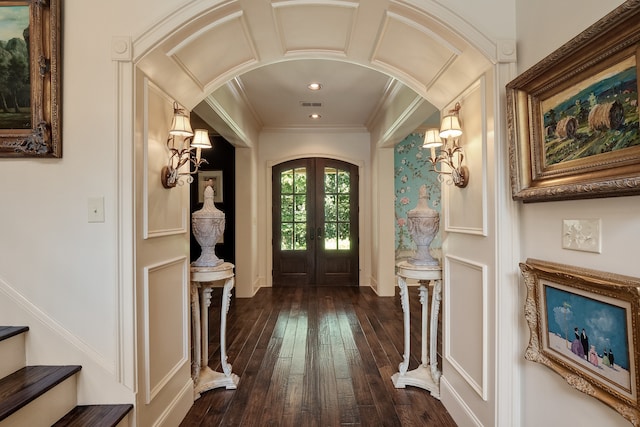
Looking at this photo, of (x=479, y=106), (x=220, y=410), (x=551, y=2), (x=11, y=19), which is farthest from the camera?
(x=220, y=410)

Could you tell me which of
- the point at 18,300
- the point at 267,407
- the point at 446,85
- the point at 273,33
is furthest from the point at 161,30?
the point at 267,407

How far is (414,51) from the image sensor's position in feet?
7.10

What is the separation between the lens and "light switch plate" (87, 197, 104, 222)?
1.75m

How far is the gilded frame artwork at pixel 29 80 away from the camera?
1.71m

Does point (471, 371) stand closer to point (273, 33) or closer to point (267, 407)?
point (267, 407)

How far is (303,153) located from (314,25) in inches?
157

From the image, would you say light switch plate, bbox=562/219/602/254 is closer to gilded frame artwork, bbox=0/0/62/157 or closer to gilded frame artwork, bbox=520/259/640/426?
gilded frame artwork, bbox=520/259/640/426

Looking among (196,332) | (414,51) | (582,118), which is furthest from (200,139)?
(582,118)

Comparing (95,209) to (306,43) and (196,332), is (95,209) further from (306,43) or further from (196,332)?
(306,43)

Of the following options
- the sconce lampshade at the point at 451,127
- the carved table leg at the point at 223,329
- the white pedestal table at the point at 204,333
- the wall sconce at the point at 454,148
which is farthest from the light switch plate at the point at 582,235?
the carved table leg at the point at 223,329

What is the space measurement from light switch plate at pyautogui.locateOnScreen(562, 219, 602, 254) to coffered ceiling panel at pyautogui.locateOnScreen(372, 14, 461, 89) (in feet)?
3.56

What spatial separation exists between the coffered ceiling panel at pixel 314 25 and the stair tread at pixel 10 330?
2.05m

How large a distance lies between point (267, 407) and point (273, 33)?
2.39 m

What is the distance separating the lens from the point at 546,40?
1.52 metres
